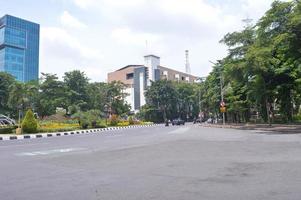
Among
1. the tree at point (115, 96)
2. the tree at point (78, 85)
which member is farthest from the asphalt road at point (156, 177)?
the tree at point (115, 96)

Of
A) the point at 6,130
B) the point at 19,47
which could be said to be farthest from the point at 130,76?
the point at 6,130

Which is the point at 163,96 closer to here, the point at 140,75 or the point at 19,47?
the point at 140,75

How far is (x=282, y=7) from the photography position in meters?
26.1

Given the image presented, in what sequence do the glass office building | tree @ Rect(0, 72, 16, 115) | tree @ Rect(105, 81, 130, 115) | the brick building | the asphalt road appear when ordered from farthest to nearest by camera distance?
the glass office building → the brick building → tree @ Rect(105, 81, 130, 115) → tree @ Rect(0, 72, 16, 115) → the asphalt road

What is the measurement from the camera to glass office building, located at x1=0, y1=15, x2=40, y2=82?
357 feet

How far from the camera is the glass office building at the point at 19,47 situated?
109 m

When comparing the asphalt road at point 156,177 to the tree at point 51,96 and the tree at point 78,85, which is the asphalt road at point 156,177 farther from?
the tree at point 78,85

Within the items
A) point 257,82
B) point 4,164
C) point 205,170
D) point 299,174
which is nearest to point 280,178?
point 299,174

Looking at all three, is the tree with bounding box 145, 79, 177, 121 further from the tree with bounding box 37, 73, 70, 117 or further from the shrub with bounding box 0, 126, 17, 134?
the shrub with bounding box 0, 126, 17, 134

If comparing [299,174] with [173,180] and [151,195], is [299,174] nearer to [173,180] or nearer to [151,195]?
[173,180]

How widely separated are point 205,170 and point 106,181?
2478 mm

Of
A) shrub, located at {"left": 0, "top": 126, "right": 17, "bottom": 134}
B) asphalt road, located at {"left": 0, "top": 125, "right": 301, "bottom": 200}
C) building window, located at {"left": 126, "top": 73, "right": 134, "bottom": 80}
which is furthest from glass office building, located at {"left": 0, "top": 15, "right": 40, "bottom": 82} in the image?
asphalt road, located at {"left": 0, "top": 125, "right": 301, "bottom": 200}

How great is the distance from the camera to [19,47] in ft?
373

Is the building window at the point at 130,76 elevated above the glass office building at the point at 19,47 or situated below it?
below
